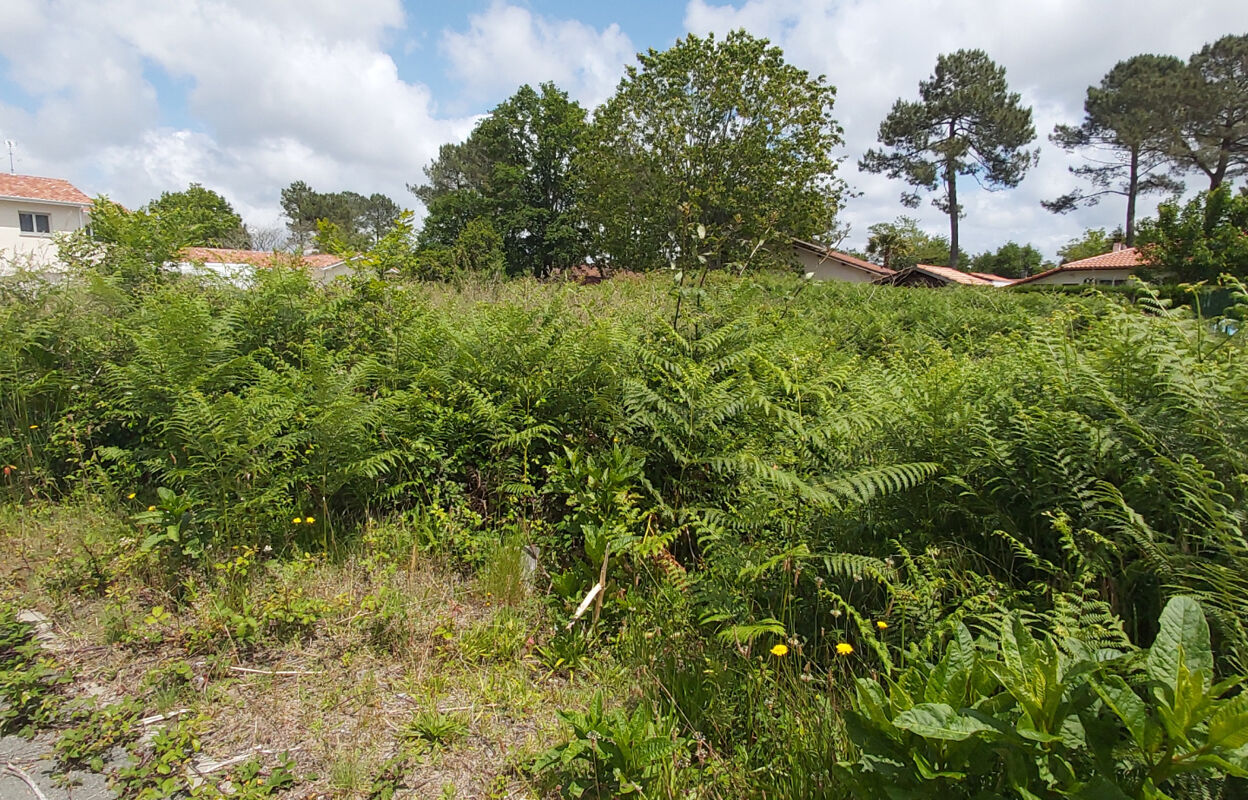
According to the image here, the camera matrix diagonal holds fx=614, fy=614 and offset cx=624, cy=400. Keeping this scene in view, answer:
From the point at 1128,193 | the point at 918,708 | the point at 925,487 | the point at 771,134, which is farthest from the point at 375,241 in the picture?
the point at 1128,193

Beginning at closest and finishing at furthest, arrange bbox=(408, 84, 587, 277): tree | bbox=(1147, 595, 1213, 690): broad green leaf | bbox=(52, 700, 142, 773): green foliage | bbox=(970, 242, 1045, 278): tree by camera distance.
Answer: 1. bbox=(1147, 595, 1213, 690): broad green leaf
2. bbox=(52, 700, 142, 773): green foliage
3. bbox=(408, 84, 587, 277): tree
4. bbox=(970, 242, 1045, 278): tree

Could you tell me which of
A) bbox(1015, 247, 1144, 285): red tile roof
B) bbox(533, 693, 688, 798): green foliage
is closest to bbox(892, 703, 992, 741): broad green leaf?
bbox(533, 693, 688, 798): green foliage

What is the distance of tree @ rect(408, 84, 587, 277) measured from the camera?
41.8 meters

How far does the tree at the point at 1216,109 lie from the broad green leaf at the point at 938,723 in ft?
162

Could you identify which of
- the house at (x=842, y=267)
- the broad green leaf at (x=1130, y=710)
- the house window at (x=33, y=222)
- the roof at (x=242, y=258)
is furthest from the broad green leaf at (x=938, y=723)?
the house window at (x=33, y=222)

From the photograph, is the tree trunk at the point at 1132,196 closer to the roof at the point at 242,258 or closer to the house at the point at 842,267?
the house at the point at 842,267

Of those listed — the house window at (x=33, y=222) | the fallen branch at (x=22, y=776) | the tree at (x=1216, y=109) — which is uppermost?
the tree at (x=1216, y=109)

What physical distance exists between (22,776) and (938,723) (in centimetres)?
284

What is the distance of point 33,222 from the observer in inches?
1283

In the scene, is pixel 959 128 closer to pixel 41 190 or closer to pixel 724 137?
pixel 724 137

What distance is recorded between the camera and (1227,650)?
1.61 m

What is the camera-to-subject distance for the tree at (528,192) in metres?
41.8

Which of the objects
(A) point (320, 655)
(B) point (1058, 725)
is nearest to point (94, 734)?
(A) point (320, 655)

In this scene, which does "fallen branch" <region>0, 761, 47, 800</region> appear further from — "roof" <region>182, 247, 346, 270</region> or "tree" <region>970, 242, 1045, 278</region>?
"tree" <region>970, 242, 1045, 278</region>
